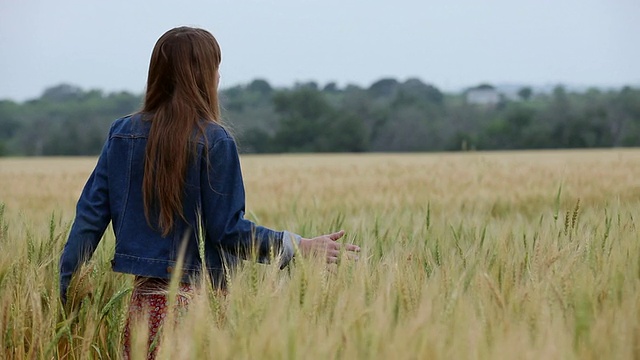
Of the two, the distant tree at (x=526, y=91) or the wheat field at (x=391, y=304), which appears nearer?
the wheat field at (x=391, y=304)

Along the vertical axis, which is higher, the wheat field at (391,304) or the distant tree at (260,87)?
the distant tree at (260,87)

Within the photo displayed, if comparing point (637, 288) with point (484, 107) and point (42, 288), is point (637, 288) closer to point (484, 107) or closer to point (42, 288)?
point (42, 288)

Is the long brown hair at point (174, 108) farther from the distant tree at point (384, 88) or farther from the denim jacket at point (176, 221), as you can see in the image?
the distant tree at point (384, 88)

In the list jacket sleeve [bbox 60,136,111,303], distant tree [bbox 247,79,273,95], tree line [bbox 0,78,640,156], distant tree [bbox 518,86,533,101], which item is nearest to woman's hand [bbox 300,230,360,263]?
jacket sleeve [bbox 60,136,111,303]

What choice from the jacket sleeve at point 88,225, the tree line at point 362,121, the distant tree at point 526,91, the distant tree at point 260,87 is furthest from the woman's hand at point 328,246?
the distant tree at point 526,91

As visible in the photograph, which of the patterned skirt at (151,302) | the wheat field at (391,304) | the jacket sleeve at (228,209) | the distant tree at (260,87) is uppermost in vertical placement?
the distant tree at (260,87)

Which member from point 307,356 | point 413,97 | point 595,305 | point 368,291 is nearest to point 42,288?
point 368,291

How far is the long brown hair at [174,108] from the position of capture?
2.49 metres

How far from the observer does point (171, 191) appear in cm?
248

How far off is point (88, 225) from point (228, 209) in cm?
47

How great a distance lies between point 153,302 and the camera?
259 cm

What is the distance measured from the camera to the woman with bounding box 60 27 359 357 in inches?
98.4

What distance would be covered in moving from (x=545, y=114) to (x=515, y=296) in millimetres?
41946

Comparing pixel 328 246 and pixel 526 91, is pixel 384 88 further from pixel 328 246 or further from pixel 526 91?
pixel 328 246
